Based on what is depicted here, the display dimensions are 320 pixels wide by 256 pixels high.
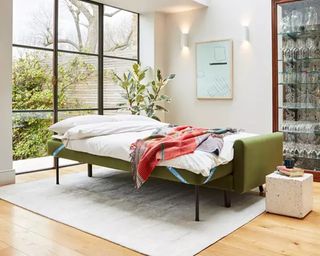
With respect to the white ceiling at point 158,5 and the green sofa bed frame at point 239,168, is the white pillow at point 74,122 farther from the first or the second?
the white ceiling at point 158,5

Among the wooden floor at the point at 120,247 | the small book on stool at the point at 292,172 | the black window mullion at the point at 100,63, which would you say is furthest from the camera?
the black window mullion at the point at 100,63

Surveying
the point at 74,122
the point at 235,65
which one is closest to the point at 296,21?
the point at 235,65

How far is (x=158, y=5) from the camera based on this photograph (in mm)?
5469

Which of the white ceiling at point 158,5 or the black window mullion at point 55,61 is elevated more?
the white ceiling at point 158,5

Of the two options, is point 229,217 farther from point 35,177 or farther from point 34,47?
point 34,47

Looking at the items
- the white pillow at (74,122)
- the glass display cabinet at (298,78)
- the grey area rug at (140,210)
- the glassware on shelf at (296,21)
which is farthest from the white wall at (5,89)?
the glassware on shelf at (296,21)

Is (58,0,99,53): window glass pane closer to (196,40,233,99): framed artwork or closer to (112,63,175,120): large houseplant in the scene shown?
(112,63,175,120): large houseplant

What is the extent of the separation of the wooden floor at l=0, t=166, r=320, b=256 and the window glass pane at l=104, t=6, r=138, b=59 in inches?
134

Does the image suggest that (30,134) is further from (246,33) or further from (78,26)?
(246,33)

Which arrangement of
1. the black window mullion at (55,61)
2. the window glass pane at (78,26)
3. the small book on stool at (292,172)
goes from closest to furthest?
the small book on stool at (292,172)
the black window mullion at (55,61)
the window glass pane at (78,26)

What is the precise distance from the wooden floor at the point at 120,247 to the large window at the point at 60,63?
1894 mm

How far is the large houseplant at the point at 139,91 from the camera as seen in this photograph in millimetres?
5562

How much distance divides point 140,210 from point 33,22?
2970mm

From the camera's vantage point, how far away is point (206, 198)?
3.43m
